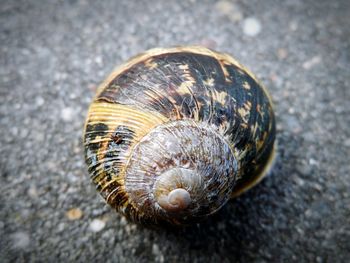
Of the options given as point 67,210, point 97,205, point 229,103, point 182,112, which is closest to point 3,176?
point 67,210

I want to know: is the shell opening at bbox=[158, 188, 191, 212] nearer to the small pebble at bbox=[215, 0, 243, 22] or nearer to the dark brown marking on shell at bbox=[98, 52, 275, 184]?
the dark brown marking on shell at bbox=[98, 52, 275, 184]

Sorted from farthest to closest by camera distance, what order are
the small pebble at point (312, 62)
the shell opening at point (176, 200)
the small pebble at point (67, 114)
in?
the small pebble at point (312, 62), the small pebble at point (67, 114), the shell opening at point (176, 200)

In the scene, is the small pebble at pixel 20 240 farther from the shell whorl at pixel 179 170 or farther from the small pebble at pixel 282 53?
the small pebble at pixel 282 53

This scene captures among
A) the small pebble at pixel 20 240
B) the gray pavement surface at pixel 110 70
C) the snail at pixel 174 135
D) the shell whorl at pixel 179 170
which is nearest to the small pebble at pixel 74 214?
the gray pavement surface at pixel 110 70

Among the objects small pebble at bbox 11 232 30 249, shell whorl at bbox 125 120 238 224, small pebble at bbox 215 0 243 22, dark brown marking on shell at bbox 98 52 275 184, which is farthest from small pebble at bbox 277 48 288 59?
small pebble at bbox 11 232 30 249

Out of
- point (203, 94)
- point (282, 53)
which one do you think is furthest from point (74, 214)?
point (282, 53)

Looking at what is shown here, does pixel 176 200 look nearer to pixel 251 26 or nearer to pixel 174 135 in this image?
pixel 174 135

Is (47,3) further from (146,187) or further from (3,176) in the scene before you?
(146,187)
